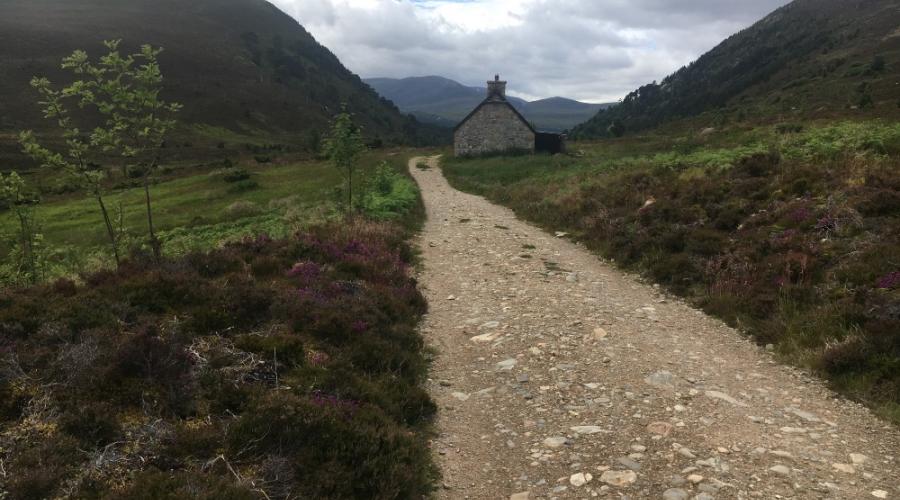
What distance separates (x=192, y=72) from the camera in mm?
144625

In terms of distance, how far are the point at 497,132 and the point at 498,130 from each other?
242 mm

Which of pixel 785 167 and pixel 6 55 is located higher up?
pixel 6 55

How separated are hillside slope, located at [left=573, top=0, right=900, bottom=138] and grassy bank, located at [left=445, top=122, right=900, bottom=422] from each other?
26.1 m

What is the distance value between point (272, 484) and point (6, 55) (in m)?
160

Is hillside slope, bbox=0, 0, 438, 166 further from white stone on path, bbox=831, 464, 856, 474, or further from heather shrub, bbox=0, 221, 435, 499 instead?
white stone on path, bbox=831, 464, 856, 474

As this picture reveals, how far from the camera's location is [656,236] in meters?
13.3

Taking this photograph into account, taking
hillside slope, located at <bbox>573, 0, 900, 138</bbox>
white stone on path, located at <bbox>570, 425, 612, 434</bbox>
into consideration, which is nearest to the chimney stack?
hillside slope, located at <bbox>573, 0, 900, 138</bbox>

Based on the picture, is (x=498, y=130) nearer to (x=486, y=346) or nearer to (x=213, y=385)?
(x=486, y=346)

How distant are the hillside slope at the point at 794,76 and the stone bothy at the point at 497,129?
2285 cm

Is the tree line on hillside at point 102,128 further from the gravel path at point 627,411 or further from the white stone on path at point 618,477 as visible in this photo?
the white stone on path at point 618,477

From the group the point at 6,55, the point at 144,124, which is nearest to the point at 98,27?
the point at 6,55

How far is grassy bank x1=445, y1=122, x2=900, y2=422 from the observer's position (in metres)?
7.07

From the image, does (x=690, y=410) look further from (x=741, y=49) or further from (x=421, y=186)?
(x=741, y=49)

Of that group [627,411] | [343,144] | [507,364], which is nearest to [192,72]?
[343,144]
